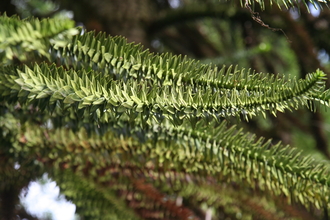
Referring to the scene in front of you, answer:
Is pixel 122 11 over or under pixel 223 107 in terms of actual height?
over

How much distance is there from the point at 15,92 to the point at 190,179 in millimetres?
380

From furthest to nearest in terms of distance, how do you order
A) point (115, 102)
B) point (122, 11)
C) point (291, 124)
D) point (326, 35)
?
point (291, 124)
point (122, 11)
point (326, 35)
point (115, 102)

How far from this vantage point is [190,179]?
71 cm

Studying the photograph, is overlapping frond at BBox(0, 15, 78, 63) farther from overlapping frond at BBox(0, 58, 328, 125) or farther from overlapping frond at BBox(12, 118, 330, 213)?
overlapping frond at BBox(12, 118, 330, 213)

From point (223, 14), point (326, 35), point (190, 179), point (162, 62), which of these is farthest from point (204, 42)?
point (162, 62)

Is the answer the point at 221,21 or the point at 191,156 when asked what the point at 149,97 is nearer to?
the point at 191,156

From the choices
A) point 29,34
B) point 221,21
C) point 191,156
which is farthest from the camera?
point 221,21

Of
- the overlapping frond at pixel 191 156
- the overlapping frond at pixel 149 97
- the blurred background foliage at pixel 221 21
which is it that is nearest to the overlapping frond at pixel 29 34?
the overlapping frond at pixel 149 97

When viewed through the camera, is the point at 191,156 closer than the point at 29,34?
No

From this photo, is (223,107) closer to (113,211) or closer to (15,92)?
Result: (15,92)

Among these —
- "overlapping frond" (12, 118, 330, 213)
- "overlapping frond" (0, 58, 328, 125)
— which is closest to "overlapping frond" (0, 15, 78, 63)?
"overlapping frond" (0, 58, 328, 125)

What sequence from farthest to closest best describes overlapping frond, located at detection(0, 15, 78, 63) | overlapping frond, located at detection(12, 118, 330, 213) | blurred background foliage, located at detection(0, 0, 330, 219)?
blurred background foliage, located at detection(0, 0, 330, 219) → overlapping frond, located at detection(12, 118, 330, 213) → overlapping frond, located at detection(0, 15, 78, 63)

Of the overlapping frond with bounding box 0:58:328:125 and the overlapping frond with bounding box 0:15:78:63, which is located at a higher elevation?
the overlapping frond with bounding box 0:15:78:63

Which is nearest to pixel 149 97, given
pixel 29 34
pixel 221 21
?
pixel 29 34
